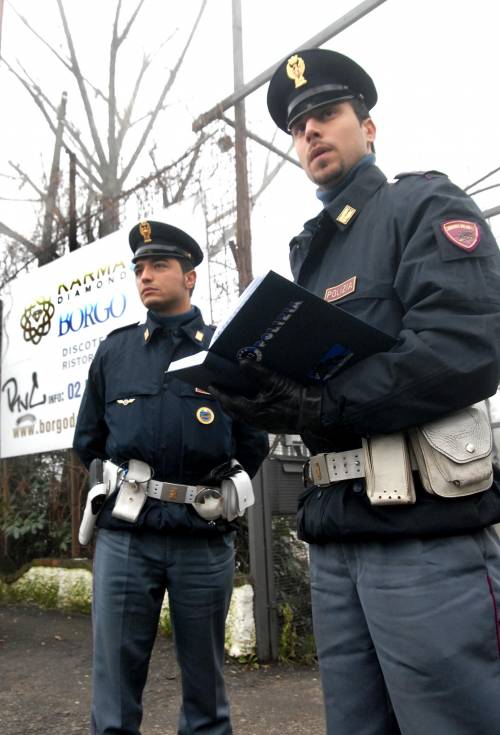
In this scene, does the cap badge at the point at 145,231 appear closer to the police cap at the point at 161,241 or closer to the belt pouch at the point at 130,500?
the police cap at the point at 161,241

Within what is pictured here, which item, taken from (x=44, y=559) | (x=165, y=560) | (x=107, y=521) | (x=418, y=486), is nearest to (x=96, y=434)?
(x=107, y=521)

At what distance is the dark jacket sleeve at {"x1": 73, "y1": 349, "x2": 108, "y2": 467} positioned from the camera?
2713mm

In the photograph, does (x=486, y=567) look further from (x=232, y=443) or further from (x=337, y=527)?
(x=232, y=443)

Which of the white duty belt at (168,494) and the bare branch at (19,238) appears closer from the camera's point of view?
the white duty belt at (168,494)

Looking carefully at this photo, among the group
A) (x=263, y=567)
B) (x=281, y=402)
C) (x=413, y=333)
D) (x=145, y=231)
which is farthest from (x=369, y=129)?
(x=263, y=567)

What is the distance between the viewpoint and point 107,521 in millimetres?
2398

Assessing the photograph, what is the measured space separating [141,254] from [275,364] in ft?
4.90

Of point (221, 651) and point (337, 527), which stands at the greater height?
point (337, 527)

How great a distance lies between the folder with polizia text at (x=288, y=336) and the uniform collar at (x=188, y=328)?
1.16 m

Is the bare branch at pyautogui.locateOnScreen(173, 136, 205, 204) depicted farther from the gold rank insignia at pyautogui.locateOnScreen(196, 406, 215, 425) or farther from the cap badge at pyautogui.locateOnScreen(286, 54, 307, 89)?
the cap badge at pyautogui.locateOnScreen(286, 54, 307, 89)

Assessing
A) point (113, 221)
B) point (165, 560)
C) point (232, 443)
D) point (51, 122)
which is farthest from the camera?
point (51, 122)

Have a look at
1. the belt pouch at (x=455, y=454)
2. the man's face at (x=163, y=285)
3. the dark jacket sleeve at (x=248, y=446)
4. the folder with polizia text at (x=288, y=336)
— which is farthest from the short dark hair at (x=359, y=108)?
the dark jacket sleeve at (x=248, y=446)

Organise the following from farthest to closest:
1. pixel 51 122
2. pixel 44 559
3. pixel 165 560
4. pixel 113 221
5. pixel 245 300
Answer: pixel 51 122 → pixel 113 221 → pixel 44 559 → pixel 165 560 → pixel 245 300

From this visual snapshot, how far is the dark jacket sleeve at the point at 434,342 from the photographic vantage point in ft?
4.22
